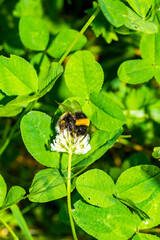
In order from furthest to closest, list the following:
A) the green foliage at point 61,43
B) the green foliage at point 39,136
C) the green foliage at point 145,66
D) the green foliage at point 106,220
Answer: the green foliage at point 61,43
the green foliage at point 145,66
the green foliage at point 39,136
the green foliage at point 106,220

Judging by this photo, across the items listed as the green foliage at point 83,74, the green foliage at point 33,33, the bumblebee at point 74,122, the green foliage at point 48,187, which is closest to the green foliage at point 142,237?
the green foliage at point 48,187

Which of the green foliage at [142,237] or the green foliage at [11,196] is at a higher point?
the green foliage at [11,196]

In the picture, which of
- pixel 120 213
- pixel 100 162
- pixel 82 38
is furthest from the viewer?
pixel 100 162

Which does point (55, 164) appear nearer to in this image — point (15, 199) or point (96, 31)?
point (15, 199)

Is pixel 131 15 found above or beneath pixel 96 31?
above

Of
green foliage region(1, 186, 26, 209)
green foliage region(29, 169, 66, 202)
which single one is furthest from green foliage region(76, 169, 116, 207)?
green foliage region(1, 186, 26, 209)

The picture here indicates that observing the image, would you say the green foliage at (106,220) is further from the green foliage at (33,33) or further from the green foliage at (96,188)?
the green foliage at (33,33)

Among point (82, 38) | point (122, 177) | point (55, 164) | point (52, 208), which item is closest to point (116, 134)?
point (122, 177)

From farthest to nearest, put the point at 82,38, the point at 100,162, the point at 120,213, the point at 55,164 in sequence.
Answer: the point at 100,162, the point at 82,38, the point at 55,164, the point at 120,213
